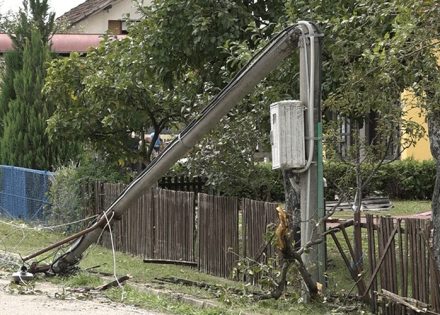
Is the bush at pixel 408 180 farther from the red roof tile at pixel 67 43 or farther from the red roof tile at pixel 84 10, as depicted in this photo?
the red roof tile at pixel 84 10

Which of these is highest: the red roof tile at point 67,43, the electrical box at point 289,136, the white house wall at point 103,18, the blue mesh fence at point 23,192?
the white house wall at point 103,18

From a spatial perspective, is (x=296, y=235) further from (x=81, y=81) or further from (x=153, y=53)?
(x=81, y=81)

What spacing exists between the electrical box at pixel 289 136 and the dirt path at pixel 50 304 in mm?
A: 2416

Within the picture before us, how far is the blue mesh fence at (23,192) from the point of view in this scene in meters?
20.7

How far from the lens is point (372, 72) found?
10227 mm

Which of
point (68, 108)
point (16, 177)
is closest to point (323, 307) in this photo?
point (68, 108)

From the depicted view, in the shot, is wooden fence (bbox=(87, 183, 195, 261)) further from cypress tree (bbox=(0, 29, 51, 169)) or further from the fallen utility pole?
cypress tree (bbox=(0, 29, 51, 169))

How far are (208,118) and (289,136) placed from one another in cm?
163

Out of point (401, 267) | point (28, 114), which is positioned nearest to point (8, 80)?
point (28, 114)

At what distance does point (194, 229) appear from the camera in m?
14.7

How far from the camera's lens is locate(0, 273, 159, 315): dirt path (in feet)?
34.0

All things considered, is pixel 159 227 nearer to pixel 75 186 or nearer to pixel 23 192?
pixel 75 186

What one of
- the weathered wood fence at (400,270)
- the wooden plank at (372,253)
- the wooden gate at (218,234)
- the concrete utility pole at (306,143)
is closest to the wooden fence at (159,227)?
the wooden gate at (218,234)

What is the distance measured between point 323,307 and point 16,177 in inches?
538
